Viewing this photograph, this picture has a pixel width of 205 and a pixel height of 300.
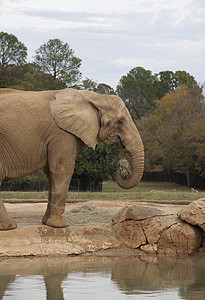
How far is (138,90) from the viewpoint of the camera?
8231 centimetres

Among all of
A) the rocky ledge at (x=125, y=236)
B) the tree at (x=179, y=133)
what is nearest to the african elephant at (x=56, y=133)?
the rocky ledge at (x=125, y=236)

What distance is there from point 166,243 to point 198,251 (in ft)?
2.52

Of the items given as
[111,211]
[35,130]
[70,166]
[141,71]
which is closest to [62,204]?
[70,166]

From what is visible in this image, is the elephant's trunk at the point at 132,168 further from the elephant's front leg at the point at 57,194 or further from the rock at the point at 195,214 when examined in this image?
the rock at the point at 195,214

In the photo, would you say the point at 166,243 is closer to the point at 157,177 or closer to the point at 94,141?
the point at 94,141

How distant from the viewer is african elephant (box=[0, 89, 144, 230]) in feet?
38.5

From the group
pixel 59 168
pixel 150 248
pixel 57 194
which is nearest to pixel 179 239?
pixel 150 248

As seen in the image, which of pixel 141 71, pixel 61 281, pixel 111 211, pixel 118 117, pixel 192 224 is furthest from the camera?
pixel 141 71

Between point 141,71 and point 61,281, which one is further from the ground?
point 141,71

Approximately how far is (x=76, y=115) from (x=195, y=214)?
137 inches

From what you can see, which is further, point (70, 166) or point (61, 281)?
point (70, 166)

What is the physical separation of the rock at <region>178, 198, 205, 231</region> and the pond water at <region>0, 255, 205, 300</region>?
0.78 metres

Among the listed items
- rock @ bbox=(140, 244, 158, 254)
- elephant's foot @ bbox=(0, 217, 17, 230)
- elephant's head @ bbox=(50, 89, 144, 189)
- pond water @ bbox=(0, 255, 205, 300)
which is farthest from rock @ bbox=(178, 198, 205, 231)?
elephant's foot @ bbox=(0, 217, 17, 230)

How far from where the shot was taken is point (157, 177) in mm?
66125
